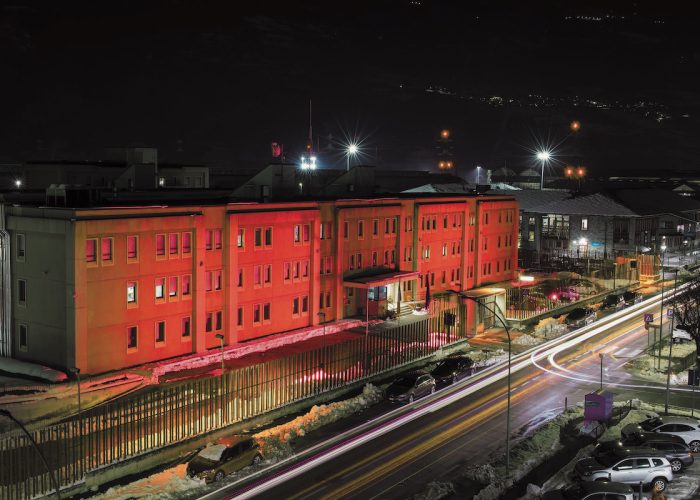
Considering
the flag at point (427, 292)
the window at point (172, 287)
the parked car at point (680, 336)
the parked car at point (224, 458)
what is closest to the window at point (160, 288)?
the window at point (172, 287)

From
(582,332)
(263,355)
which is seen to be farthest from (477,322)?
(263,355)

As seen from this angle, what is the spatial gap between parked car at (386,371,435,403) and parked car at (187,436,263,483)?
13318mm

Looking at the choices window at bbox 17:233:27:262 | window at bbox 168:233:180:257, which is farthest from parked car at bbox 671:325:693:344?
window at bbox 17:233:27:262

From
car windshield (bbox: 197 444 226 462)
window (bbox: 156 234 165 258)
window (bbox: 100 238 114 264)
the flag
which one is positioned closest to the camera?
car windshield (bbox: 197 444 226 462)

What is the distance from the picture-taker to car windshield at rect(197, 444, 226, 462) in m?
35.8

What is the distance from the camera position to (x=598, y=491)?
1256 inches

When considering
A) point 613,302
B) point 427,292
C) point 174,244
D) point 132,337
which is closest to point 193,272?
point 174,244

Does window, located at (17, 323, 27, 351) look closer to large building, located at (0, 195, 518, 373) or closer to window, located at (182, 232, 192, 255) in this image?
large building, located at (0, 195, 518, 373)

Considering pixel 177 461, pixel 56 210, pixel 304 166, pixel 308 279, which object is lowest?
pixel 177 461

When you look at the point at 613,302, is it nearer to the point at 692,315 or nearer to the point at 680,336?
the point at 680,336

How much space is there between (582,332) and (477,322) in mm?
9890

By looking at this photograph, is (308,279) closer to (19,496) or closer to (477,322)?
(477,322)

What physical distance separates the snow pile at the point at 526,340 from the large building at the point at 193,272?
39.7 feet

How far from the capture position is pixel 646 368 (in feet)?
188
